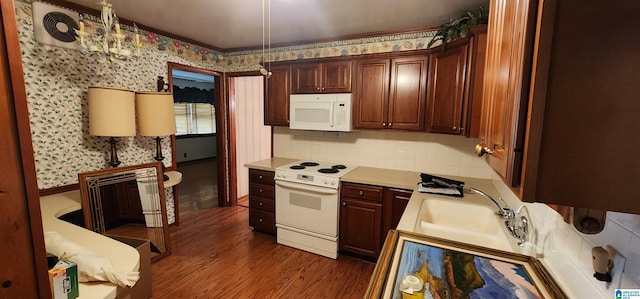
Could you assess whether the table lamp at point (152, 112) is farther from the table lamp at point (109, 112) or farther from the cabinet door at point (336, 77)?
the cabinet door at point (336, 77)

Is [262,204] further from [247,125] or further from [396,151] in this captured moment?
[396,151]

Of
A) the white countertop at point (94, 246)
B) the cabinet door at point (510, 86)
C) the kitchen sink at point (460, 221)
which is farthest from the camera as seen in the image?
the kitchen sink at point (460, 221)

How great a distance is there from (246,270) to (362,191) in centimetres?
136

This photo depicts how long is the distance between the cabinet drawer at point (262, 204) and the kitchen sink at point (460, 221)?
1804 mm

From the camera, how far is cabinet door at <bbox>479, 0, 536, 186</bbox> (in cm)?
56

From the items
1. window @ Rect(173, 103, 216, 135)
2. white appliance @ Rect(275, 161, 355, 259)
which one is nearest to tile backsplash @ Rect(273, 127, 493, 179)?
white appliance @ Rect(275, 161, 355, 259)

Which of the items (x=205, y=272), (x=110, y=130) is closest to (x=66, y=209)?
(x=110, y=130)

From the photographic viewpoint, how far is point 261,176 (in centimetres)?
312

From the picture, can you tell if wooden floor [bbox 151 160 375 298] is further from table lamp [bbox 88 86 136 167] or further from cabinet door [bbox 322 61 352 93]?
cabinet door [bbox 322 61 352 93]

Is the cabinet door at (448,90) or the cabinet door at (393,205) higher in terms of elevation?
the cabinet door at (448,90)

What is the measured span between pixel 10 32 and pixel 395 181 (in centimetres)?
244

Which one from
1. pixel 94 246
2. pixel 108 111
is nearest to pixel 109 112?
pixel 108 111

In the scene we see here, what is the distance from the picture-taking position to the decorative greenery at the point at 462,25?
202 centimetres

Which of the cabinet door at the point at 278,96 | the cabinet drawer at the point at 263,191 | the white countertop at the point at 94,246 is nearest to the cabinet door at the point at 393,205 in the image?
the cabinet drawer at the point at 263,191
